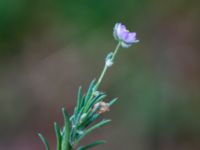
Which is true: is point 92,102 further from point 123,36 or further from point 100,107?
point 123,36

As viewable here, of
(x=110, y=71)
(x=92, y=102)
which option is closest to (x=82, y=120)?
(x=92, y=102)

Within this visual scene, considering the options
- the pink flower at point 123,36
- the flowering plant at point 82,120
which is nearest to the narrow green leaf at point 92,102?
the flowering plant at point 82,120

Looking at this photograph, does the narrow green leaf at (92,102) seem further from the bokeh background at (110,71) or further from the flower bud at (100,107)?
the bokeh background at (110,71)

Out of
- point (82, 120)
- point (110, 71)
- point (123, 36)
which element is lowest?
point (82, 120)

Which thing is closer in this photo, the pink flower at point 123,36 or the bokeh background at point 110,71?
the pink flower at point 123,36

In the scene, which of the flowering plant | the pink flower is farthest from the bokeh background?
the flowering plant

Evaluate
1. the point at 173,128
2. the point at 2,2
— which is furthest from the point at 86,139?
the point at 2,2

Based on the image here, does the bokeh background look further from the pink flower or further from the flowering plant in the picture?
the flowering plant

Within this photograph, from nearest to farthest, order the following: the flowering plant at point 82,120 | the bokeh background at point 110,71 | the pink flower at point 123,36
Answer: the flowering plant at point 82,120 → the pink flower at point 123,36 → the bokeh background at point 110,71
